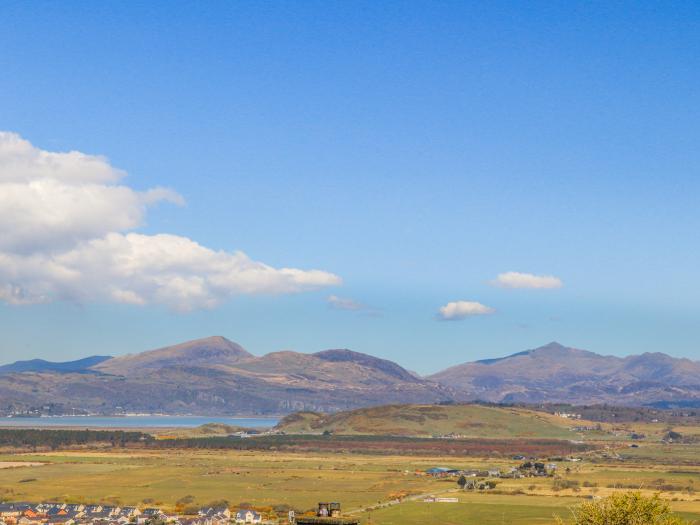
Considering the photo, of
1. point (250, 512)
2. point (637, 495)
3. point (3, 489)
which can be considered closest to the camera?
point (637, 495)

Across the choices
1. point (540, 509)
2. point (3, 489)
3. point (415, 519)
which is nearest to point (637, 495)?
point (415, 519)

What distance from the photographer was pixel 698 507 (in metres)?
166

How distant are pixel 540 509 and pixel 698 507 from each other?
25071 mm

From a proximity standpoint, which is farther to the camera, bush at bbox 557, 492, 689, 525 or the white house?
the white house

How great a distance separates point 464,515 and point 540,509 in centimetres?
1329

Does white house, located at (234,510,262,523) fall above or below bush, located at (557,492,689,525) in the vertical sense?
below

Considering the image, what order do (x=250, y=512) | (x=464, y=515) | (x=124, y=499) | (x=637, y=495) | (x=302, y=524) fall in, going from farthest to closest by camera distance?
1. (x=124, y=499)
2. (x=464, y=515)
3. (x=250, y=512)
4. (x=637, y=495)
5. (x=302, y=524)

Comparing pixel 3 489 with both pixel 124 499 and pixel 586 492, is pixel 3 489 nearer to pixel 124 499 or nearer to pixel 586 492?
pixel 124 499

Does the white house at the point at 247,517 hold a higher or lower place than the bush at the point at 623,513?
lower

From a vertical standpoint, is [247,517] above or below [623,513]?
below

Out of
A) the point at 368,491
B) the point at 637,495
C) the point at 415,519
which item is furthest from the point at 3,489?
the point at 637,495

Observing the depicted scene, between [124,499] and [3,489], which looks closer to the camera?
[124,499]

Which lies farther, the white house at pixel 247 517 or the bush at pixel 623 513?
the white house at pixel 247 517

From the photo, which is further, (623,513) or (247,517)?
(247,517)
